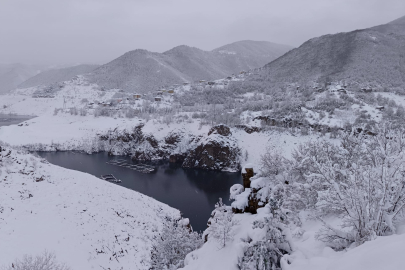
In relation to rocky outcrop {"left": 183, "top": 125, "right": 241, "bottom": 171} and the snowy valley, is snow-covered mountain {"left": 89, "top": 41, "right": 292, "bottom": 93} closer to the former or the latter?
the snowy valley

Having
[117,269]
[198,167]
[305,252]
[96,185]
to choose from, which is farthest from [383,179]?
[198,167]

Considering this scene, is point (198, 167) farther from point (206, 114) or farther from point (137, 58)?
point (137, 58)

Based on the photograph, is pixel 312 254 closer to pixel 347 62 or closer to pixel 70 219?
pixel 70 219

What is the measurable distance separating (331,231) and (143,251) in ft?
54.2

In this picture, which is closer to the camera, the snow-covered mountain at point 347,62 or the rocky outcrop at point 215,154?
the rocky outcrop at point 215,154

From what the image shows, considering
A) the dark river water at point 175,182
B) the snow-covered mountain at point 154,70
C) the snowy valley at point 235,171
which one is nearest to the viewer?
the snowy valley at point 235,171

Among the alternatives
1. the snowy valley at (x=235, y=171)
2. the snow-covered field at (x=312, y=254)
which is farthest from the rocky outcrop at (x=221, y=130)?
the snow-covered field at (x=312, y=254)

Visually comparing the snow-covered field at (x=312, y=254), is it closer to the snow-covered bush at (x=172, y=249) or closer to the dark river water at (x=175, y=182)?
the snow-covered bush at (x=172, y=249)

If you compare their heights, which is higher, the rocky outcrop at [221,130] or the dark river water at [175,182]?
the rocky outcrop at [221,130]

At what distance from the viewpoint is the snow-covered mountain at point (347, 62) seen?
76.5 m

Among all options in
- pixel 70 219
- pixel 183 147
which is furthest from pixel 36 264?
pixel 183 147

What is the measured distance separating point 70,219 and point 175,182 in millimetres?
24075

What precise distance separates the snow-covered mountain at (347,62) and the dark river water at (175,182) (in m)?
60.9

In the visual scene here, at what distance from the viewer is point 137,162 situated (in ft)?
177
